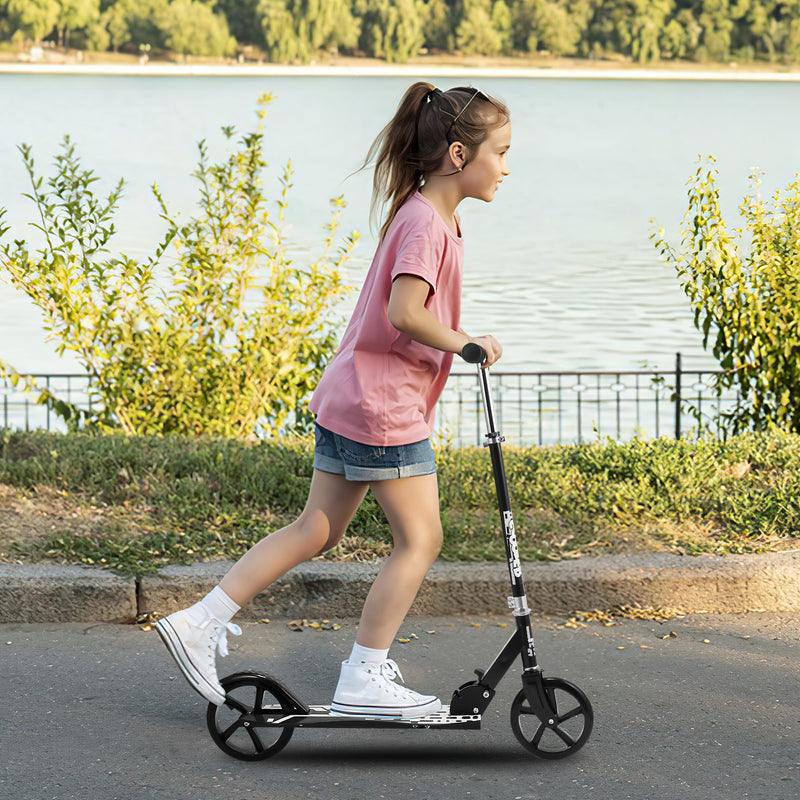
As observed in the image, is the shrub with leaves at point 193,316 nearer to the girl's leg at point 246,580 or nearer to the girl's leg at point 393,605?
the girl's leg at point 246,580

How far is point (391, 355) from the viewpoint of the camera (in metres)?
3.42

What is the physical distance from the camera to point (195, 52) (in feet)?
291

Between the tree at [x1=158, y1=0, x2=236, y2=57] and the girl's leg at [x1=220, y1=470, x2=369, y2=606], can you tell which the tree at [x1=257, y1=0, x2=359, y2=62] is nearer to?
the tree at [x1=158, y1=0, x2=236, y2=57]

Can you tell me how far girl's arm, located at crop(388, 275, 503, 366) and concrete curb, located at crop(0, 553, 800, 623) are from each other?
157 cm

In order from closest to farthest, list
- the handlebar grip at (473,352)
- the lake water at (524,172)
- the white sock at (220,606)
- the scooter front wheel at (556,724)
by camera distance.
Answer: the handlebar grip at (473,352) → the scooter front wheel at (556,724) → the white sock at (220,606) → the lake water at (524,172)

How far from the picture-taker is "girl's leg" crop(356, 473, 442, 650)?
3.40 m

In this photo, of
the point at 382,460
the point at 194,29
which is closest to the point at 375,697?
the point at 382,460

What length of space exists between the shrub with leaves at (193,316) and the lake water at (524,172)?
3.39 feet

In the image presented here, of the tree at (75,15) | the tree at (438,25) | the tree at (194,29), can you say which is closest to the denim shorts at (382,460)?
the tree at (194,29)

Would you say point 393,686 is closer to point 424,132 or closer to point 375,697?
point 375,697

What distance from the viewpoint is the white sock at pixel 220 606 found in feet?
11.3

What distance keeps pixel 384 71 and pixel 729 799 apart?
90033 millimetres

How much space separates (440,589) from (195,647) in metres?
1.40

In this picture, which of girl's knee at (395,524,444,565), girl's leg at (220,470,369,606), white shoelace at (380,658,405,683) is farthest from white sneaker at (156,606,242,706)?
girl's knee at (395,524,444,565)
